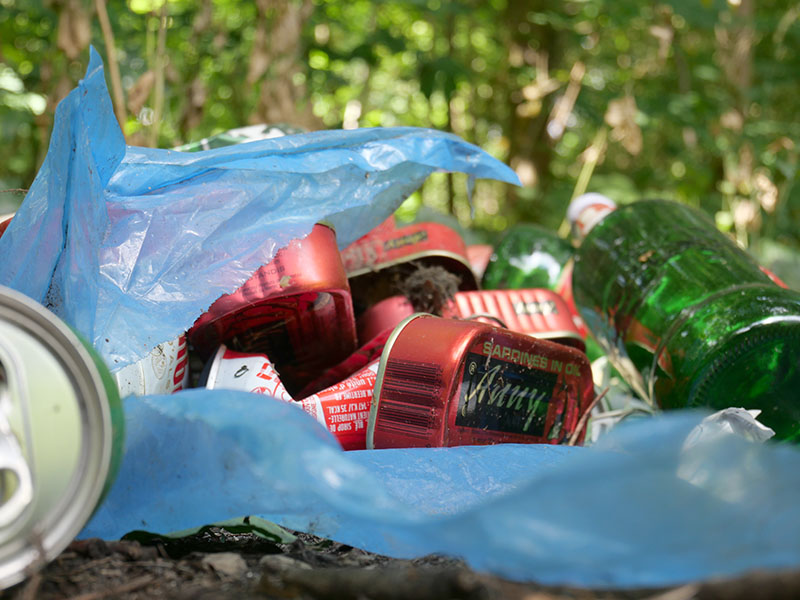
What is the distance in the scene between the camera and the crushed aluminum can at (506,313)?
3.70 feet

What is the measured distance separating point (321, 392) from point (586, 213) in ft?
2.48

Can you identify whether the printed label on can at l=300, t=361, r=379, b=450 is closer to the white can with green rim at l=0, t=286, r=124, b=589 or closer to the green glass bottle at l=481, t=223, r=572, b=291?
the white can with green rim at l=0, t=286, r=124, b=589

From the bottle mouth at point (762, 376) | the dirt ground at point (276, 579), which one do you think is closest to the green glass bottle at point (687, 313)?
the bottle mouth at point (762, 376)

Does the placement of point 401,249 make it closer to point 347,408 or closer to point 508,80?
point 347,408

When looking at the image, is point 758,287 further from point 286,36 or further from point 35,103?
point 35,103

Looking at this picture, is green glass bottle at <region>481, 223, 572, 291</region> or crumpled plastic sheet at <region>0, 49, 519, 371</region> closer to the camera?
crumpled plastic sheet at <region>0, 49, 519, 371</region>

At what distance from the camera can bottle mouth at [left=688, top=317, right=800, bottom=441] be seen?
3.01 feet

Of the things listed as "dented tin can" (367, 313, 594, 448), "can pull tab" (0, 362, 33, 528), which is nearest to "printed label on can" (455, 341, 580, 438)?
"dented tin can" (367, 313, 594, 448)

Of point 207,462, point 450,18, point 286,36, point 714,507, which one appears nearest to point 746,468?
point 714,507

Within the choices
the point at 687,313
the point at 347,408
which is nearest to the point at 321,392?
the point at 347,408

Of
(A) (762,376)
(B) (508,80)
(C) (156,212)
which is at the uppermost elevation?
(B) (508,80)

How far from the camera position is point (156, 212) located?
880 mm

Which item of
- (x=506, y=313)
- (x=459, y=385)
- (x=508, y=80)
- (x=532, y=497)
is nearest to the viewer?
(x=532, y=497)

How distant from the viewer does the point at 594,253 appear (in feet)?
4.36
